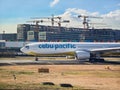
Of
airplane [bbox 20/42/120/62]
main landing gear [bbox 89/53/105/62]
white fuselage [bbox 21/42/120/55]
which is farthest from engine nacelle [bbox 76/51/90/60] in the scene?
white fuselage [bbox 21/42/120/55]

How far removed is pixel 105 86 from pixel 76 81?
444 cm

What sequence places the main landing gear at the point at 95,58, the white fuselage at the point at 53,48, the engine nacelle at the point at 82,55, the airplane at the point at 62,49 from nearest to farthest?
1. the engine nacelle at the point at 82,55
2. the main landing gear at the point at 95,58
3. the airplane at the point at 62,49
4. the white fuselage at the point at 53,48

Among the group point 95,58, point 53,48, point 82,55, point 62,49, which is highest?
point 53,48

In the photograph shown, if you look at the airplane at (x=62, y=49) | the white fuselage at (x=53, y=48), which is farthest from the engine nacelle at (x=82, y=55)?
the white fuselage at (x=53, y=48)

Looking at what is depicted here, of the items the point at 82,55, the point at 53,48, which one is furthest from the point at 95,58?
the point at 53,48

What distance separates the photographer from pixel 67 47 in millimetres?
66875

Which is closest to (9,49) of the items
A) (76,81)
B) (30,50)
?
(30,50)

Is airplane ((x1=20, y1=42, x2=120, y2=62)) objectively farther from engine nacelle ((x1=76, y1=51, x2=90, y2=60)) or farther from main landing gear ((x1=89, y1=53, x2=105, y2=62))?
engine nacelle ((x1=76, y1=51, x2=90, y2=60))

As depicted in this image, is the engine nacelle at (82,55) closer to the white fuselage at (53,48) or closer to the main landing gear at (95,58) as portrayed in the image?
the main landing gear at (95,58)

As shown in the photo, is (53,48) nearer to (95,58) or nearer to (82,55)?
(82,55)

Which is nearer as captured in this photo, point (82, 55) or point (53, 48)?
point (82, 55)

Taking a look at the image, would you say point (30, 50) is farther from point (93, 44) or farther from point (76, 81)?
point (76, 81)

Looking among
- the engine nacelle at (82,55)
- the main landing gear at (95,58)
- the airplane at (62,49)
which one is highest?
the airplane at (62,49)

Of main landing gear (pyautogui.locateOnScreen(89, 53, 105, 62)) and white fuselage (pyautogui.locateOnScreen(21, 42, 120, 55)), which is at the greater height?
white fuselage (pyautogui.locateOnScreen(21, 42, 120, 55))
